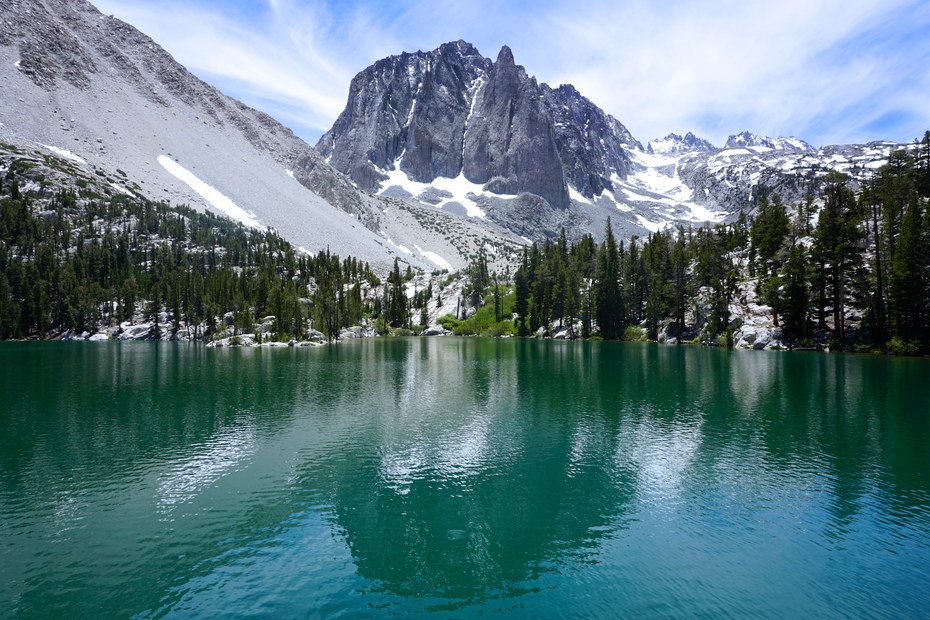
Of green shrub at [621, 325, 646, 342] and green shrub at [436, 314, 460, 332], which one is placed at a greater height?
green shrub at [436, 314, 460, 332]

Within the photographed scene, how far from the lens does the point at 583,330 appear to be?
412 feet

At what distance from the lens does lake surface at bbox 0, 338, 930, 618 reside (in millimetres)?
12914

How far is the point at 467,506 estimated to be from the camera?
61.2ft

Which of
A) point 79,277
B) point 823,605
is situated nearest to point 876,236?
point 823,605

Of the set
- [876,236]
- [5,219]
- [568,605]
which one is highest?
[5,219]

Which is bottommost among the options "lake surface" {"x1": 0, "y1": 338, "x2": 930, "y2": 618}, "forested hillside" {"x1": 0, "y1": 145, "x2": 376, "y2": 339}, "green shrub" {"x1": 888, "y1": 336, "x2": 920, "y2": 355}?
"lake surface" {"x1": 0, "y1": 338, "x2": 930, "y2": 618}

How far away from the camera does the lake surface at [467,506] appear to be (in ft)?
42.4

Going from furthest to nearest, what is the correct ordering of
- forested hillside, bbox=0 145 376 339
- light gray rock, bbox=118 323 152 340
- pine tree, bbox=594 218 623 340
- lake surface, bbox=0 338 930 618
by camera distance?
1. light gray rock, bbox=118 323 152 340
2. forested hillside, bbox=0 145 376 339
3. pine tree, bbox=594 218 623 340
4. lake surface, bbox=0 338 930 618

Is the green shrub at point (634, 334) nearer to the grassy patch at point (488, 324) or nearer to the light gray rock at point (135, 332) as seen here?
the grassy patch at point (488, 324)

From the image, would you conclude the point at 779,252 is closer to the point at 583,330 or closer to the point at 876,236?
the point at 876,236

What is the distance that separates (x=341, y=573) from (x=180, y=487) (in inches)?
433

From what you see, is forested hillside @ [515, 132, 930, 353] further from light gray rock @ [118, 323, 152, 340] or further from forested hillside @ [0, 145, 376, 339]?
light gray rock @ [118, 323, 152, 340]

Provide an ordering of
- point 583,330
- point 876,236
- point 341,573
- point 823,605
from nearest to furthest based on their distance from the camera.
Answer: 1. point 823,605
2. point 341,573
3. point 876,236
4. point 583,330

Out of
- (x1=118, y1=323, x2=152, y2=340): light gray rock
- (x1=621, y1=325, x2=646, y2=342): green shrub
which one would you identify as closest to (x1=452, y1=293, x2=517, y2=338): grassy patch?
(x1=621, y1=325, x2=646, y2=342): green shrub
